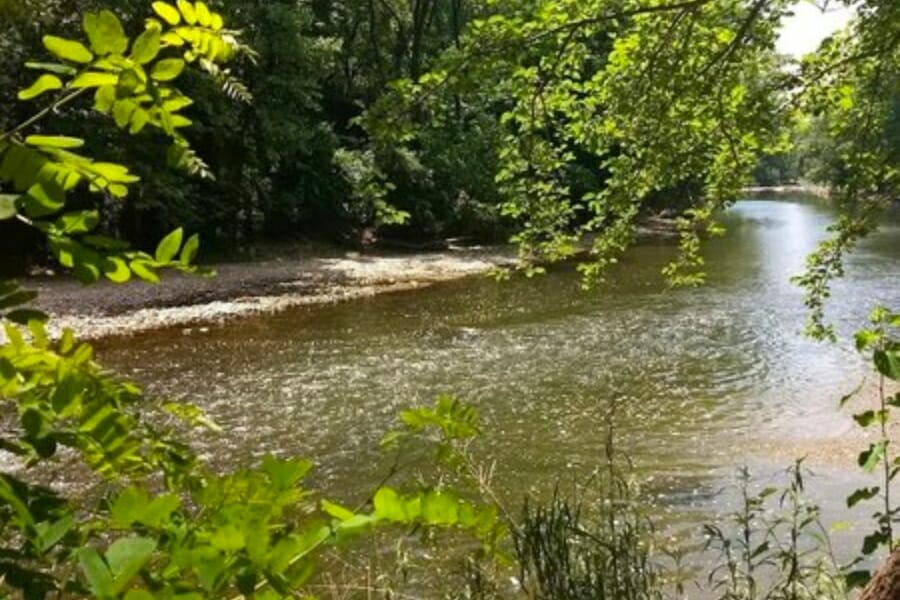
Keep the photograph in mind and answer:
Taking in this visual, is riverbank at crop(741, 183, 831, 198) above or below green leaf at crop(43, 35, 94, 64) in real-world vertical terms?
below

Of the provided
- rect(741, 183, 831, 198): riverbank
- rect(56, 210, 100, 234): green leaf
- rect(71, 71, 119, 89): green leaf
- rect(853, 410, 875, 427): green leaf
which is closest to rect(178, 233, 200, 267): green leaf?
rect(56, 210, 100, 234): green leaf

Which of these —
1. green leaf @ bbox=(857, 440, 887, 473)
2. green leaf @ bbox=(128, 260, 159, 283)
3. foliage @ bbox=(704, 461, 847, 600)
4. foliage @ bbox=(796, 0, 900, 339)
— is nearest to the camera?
green leaf @ bbox=(128, 260, 159, 283)

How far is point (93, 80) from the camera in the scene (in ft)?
3.43

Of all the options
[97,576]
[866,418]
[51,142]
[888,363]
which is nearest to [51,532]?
[97,576]

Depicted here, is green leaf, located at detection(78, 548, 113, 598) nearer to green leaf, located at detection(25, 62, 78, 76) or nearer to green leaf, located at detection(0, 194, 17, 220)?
green leaf, located at detection(0, 194, 17, 220)

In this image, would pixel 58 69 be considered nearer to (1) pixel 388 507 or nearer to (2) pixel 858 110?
(1) pixel 388 507

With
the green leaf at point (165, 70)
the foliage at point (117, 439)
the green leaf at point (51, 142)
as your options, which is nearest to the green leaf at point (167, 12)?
the foliage at point (117, 439)

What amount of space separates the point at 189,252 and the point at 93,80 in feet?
0.91

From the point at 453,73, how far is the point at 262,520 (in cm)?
351

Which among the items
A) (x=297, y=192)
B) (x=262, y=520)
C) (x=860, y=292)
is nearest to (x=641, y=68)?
(x=262, y=520)

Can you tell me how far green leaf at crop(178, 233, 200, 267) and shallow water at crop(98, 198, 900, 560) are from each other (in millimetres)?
4954

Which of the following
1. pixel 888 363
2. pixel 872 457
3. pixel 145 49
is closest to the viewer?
pixel 145 49

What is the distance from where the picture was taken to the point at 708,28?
4.83 m

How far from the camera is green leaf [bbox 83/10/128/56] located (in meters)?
1.03
